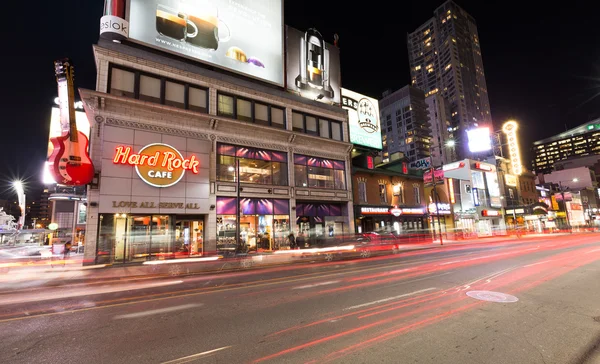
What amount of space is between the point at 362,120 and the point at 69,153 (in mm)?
32842

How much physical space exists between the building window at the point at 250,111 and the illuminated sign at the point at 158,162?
19.3ft

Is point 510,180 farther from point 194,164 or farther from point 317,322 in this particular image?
point 317,322

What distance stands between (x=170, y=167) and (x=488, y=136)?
55818 millimetres

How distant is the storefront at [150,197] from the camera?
1950 centimetres

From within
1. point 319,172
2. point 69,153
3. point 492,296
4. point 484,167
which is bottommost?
point 492,296

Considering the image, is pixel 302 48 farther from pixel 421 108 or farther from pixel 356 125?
pixel 421 108

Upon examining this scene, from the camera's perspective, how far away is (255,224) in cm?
2570

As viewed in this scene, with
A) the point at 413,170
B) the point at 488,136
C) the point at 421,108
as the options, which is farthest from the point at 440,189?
the point at 421,108

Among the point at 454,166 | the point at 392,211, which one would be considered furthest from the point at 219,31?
the point at 454,166

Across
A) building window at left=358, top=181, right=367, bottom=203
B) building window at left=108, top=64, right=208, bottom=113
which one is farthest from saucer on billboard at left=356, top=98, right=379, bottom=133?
building window at left=108, top=64, right=208, bottom=113

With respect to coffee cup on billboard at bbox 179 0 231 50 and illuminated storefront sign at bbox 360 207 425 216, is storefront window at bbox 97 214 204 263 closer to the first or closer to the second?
coffee cup on billboard at bbox 179 0 231 50

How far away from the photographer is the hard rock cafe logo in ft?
131

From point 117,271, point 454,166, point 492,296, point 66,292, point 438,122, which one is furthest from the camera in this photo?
point 438,122

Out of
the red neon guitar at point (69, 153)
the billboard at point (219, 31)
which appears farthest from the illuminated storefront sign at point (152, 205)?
the billboard at point (219, 31)
